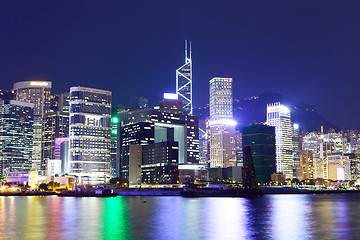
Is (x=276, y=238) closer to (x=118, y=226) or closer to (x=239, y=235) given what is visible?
(x=239, y=235)

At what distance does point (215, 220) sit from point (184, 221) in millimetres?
5425

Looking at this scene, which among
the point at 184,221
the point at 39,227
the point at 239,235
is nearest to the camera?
the point at 239,235

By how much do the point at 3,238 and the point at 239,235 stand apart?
29.1 m

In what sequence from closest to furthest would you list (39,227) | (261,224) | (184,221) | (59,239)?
(59,239)
(39,227)
(261,224)
(184,221)

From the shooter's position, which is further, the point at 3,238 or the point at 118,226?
the point at 118,226

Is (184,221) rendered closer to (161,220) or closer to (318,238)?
(161,220)

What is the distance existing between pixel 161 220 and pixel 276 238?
2800cm

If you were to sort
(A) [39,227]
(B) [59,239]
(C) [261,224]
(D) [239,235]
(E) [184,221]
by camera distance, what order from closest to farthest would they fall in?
(B) [59,239], (D) [239,235], (A) [39,227], (C) [261,224], (E) [184,221]

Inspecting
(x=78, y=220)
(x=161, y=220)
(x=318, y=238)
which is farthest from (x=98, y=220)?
(x=318, y=238)

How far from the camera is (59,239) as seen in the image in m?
56.8

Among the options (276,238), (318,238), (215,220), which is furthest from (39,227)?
(318,238)

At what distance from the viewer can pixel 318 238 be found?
190 feet

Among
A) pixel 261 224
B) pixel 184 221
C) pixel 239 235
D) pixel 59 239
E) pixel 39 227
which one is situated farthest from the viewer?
pixel 184 221

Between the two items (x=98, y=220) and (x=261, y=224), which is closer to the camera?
(x=261, y=224)
